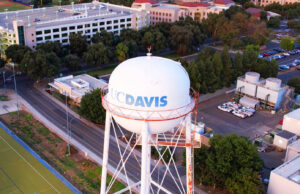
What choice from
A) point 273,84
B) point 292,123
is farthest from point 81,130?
point 273,84

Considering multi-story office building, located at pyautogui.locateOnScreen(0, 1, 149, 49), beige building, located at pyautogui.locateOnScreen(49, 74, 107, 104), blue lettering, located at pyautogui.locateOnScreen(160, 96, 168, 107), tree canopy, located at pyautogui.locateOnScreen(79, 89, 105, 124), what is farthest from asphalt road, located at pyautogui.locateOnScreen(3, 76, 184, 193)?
blue lettering, located at pyautogui.locateOnScreen(160, 96, 168, 107)

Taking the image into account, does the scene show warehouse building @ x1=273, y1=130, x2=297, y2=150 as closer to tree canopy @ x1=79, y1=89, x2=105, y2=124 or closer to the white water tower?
tree canopy @ x1=79, y1=89, x2=105, y2=124

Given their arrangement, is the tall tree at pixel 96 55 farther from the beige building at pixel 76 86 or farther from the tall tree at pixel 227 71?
the tall tree at pixel 227 71

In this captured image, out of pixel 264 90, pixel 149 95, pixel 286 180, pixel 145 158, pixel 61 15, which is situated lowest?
pixel 286 180

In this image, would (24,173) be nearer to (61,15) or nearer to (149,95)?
(149,95)

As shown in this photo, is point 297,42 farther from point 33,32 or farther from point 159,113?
point 159,113

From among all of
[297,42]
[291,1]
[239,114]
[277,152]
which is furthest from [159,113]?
[291,1]
